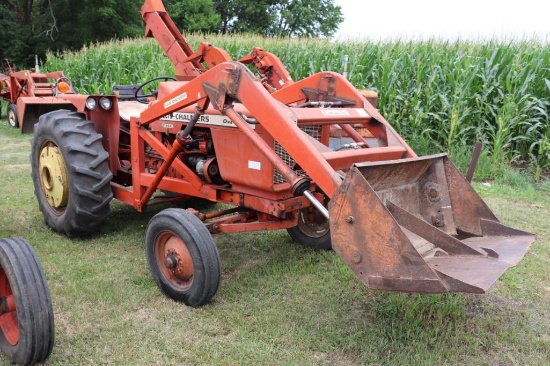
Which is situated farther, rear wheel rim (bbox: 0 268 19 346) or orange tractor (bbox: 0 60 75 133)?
orange tractor (bbox: 0 60 75 133)

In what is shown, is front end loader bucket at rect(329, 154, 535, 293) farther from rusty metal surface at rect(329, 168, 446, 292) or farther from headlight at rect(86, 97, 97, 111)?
headlight at rect(86, 97, 97, 111)

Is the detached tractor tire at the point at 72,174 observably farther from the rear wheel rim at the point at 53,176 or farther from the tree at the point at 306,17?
the tree at the point at 306,17

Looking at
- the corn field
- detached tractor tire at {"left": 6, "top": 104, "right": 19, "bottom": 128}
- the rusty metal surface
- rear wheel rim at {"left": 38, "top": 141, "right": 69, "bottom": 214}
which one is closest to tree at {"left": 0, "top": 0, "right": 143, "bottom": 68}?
detached tractor tire at {"left": 6, "top": 104, "right": 19, "bottom": 128}

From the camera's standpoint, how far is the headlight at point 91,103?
4.64 metres

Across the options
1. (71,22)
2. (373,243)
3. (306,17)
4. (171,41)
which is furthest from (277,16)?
(373,243)

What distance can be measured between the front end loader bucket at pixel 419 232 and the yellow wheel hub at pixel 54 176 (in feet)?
9.40

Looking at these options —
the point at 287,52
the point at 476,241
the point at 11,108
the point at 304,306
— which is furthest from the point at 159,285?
the point at 11,108

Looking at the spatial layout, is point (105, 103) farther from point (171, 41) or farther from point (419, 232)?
point (419, 232)

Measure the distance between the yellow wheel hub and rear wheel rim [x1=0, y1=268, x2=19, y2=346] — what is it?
1.76 m

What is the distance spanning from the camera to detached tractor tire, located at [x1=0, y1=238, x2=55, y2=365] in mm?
2539

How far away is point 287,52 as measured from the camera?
9.99 meters

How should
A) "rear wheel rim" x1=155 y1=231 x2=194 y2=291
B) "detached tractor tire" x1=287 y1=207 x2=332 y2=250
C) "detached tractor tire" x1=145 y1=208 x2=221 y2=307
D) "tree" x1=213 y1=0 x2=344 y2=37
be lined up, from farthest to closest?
"tree" x1=213 y1=0 x2=344 y2=37 < "detached tractor tire" x1=287 y1=207 x2=332 y2=250 < "rear wheel rim" x1=155 y1=231 x2=194 y2=291 < "detached tractor tire" x1=145 y1=208 x2=221 y2=307

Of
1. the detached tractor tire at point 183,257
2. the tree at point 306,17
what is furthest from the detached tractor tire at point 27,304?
the tree at point 306,17

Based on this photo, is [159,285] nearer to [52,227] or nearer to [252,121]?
[252,121]
